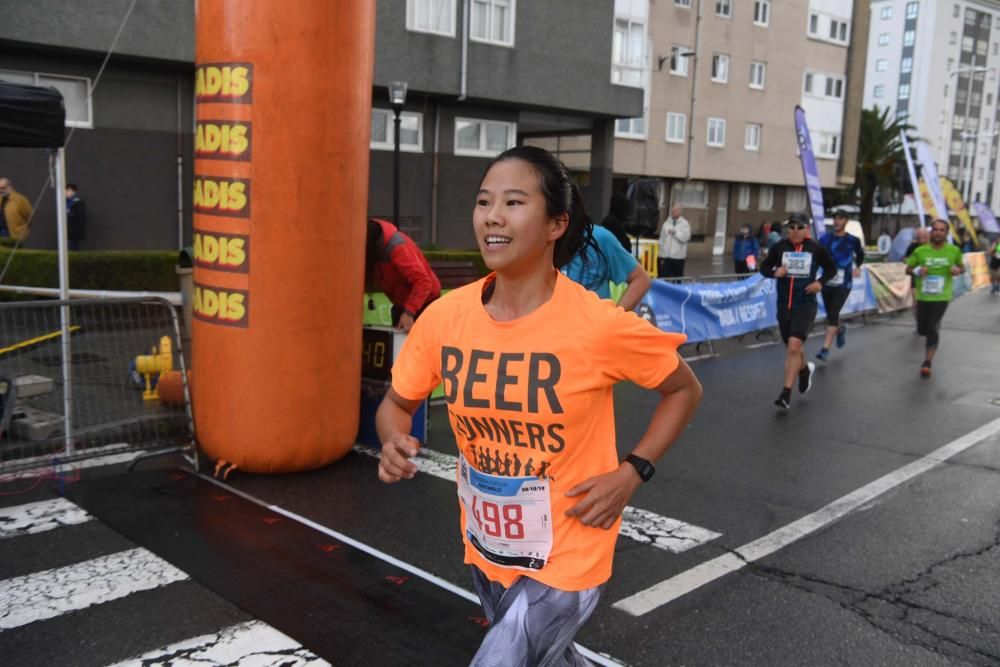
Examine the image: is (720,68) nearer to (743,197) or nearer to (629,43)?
(743,197)

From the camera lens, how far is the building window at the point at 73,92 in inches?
690

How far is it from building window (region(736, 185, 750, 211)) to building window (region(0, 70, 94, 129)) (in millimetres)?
31950

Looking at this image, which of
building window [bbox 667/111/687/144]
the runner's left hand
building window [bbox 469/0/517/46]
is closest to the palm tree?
building window [bbox 667/111/687/144]

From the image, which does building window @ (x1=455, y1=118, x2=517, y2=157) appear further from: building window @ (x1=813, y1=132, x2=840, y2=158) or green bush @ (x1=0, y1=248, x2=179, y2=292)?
building window @ (x1=813, y1=132, x2=840, y2=158)

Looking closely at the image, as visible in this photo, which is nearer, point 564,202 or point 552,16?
point 564,202

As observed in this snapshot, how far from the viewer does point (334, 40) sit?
235 inches

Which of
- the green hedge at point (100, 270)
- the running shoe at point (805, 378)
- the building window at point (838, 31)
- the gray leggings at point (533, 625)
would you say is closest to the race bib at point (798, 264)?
the running shoe at point (805, 378)

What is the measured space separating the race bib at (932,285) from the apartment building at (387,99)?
46.0ft

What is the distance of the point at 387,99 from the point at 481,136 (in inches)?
138

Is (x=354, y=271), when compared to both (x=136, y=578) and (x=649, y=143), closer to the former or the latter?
(x=136, y=578)

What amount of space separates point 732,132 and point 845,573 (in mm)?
39204

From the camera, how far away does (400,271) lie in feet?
23.4

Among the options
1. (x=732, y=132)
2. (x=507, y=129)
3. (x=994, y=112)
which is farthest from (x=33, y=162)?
(x=994, y=112)

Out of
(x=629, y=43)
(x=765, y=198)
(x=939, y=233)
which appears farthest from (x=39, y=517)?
(x=765, y=198)
